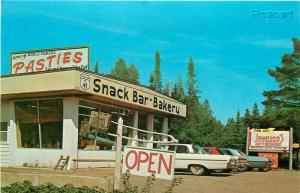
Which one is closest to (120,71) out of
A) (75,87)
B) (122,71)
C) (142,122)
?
(122,71)

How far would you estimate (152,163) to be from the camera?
7.01m

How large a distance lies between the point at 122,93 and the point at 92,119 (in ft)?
5.62

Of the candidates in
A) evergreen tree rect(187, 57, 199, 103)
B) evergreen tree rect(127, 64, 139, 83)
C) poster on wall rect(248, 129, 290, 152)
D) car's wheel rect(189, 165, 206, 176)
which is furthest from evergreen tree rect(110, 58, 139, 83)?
car's wheel rect(189, 165, 206, 176)

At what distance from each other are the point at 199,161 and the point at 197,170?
44cm

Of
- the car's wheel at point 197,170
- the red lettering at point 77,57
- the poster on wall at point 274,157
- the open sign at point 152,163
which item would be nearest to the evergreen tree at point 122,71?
the poster on wall at point 274,157

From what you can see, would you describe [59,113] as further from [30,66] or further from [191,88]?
[191,88]

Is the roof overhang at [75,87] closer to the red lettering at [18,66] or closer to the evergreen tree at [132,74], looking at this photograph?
the red lettering at [18,66]

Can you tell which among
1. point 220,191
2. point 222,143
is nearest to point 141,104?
point 220,191

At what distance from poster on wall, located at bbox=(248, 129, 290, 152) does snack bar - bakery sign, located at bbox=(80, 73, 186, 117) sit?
8964mm

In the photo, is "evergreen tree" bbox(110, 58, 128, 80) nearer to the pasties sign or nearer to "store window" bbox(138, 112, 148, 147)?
the pasties sign

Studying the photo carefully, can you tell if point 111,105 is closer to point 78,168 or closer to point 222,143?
point 78,168

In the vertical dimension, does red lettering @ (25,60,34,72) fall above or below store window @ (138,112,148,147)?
above

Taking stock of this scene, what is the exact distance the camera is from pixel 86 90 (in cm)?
1811

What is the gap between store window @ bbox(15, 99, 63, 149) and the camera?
19.6 metres
